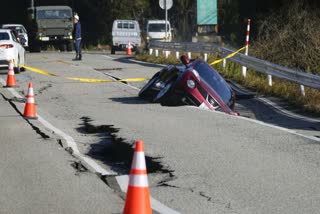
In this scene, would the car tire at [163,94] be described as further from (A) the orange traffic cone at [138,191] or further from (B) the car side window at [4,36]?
(B) the car side window at [4,36]

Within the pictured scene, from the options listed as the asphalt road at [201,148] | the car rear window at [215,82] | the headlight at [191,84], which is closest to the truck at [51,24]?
the asphalt road at [201,148]

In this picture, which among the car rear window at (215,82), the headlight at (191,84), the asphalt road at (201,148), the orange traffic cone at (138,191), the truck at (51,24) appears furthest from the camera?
the truck at (51,24)

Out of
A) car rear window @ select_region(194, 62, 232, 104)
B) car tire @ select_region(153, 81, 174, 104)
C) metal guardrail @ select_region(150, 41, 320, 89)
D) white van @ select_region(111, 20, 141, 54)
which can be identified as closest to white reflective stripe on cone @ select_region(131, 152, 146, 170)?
car rear window @ select_region(194, 62, 232, 104)

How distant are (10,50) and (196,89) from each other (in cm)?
1096

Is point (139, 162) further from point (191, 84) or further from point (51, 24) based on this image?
point (51, 24)

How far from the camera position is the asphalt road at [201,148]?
7688mm

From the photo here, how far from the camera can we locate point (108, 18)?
2217 inches

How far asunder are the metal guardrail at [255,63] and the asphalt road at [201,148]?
98 cm

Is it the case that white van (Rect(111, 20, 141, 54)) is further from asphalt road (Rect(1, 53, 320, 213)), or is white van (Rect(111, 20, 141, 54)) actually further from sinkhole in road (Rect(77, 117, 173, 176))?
sinkhole in road (Rect(77, 117, 173, 176))

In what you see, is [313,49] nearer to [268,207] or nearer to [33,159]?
[33,159]

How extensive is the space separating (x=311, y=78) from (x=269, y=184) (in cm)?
816

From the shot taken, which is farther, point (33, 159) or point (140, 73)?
point (140, 73)

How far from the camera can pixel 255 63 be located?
20.3 metres

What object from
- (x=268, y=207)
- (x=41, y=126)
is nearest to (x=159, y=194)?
(x=268, y=207)
